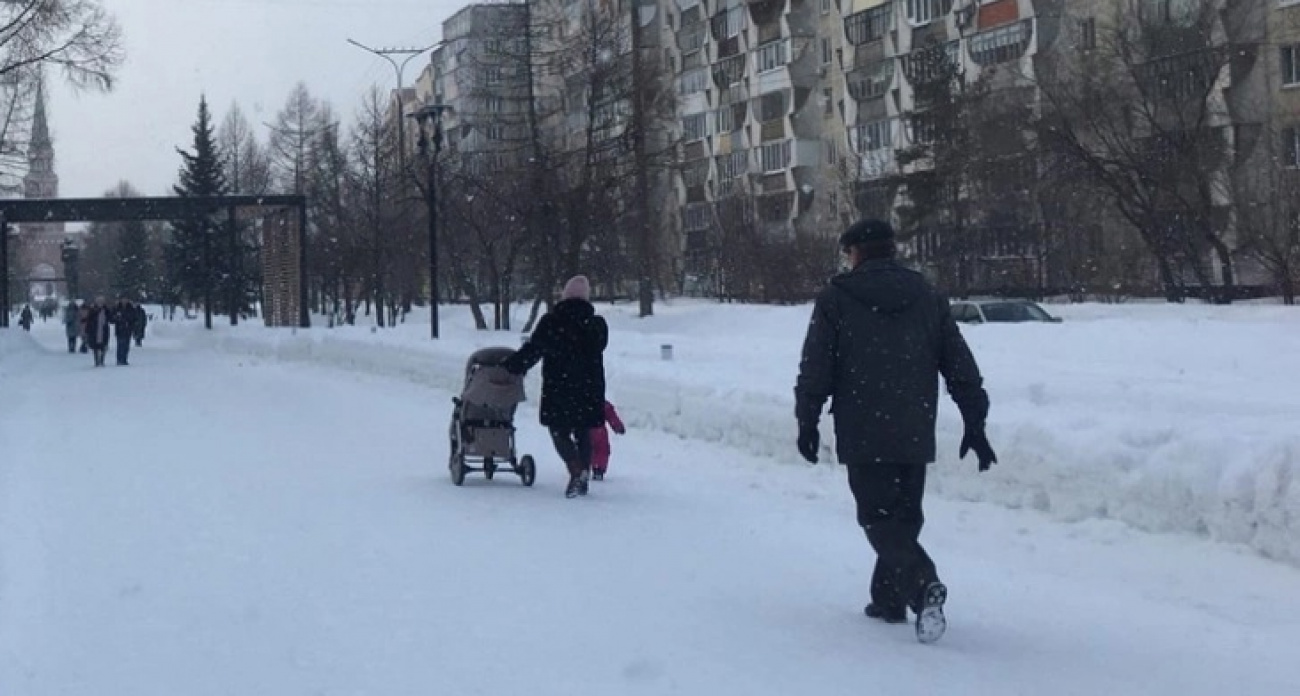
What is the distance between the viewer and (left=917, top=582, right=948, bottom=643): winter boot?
23.4ft

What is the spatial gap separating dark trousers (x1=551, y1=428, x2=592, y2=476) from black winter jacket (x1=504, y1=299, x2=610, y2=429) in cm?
7

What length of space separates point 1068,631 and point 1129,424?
12.2 ft

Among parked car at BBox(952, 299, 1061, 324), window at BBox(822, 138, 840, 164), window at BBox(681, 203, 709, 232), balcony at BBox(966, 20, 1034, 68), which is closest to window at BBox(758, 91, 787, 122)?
window at BBox(822, 138, 840, 164)

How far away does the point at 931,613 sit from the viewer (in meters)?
7.15

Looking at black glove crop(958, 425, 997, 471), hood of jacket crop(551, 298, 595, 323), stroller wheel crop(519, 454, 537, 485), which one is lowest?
stroller wheel crop(519, 454, 537, 485)

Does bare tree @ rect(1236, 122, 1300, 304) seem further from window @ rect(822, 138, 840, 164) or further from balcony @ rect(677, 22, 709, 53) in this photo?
balcony @ rect(677, 22, 709, 53)

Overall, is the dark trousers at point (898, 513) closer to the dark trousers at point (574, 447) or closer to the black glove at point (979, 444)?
the black glove at point (979, 444)

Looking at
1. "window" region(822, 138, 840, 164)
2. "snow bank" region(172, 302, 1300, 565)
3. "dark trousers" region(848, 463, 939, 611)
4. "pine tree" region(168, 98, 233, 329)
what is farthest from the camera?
"pine tree" region(168, 98, 233, 329)

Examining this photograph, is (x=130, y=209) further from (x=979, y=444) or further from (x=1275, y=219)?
(x=979, y=444)

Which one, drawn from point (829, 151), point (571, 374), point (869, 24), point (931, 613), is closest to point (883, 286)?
point (931, 613)

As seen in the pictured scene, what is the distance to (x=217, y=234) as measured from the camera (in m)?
84.0

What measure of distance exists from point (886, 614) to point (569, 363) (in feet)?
17.0

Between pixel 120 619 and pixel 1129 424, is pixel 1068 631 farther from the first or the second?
pixel 120 619

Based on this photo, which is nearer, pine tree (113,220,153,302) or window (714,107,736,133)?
window (714,107,736,133)
